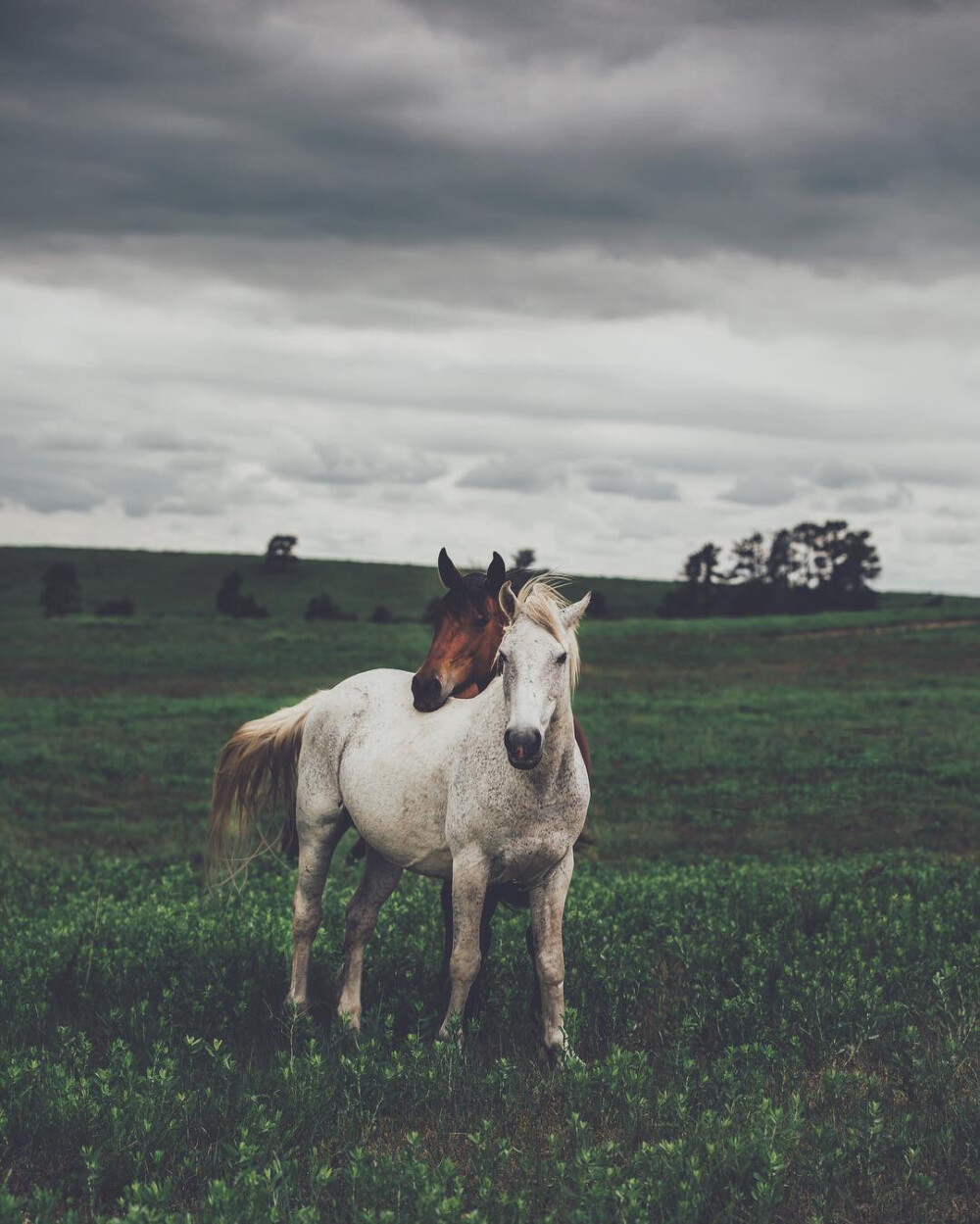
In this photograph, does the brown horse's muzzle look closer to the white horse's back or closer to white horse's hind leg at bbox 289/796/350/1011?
the white horse's back

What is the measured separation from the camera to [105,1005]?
24.5 ft

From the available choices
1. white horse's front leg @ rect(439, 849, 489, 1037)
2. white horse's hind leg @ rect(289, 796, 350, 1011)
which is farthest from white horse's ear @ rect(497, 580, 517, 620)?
white horse's hind leg @ rect(289, 796, 350, 1011)

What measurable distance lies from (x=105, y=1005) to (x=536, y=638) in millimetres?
4438

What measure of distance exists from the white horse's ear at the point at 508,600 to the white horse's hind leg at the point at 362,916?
2186 millimetres

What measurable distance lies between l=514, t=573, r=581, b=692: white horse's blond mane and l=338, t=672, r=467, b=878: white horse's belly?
0.94 m

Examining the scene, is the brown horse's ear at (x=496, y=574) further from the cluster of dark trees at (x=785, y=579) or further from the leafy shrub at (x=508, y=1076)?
the cluster of dark trees at (x=785, y=579)

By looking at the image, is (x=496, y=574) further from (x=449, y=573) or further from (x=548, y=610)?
(x=548, y=610)

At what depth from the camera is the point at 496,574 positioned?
647cm

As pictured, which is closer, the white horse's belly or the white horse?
the white horse

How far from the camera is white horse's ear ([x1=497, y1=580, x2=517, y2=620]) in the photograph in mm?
6172

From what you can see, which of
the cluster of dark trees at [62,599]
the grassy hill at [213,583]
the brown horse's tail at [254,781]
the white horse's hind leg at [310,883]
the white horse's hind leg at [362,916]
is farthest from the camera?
the grassy hill at [213,583]

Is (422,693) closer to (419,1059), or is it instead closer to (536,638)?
(536,638)

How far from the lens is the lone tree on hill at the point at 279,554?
394ft

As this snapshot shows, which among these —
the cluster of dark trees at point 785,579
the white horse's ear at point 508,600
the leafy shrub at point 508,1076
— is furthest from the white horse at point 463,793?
the cluster of dark trees at point 785,579
